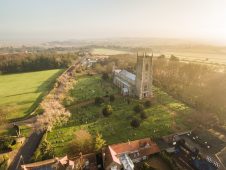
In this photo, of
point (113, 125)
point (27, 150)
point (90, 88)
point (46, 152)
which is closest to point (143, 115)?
point (113, 125)

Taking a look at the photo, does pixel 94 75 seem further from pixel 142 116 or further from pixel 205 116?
pixel 205 116

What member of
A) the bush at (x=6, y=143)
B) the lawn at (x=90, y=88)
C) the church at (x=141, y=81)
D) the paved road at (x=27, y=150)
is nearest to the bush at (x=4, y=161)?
the paved road at (x=27, y=150)

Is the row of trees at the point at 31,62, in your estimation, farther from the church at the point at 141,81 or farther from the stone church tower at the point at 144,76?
the stone church tower at the point at 144,76

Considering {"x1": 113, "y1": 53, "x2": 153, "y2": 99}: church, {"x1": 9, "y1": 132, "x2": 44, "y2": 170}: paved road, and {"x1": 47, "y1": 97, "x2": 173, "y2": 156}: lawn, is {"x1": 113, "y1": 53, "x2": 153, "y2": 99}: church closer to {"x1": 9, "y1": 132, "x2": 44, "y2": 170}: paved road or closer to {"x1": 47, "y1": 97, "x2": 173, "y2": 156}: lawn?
{"x1": 47, "y1": 97, "x2": 173, "y2": 156}: lawn

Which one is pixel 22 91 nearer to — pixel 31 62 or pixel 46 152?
pixel 31 62

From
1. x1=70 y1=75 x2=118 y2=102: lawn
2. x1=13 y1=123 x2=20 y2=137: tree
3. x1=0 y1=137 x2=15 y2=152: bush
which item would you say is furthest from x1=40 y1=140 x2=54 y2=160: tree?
x1=70 y1=75 x2=118 y2=102: lawn
